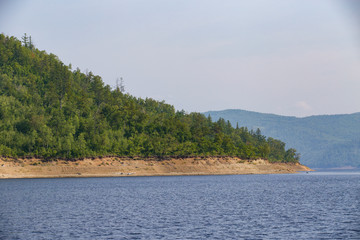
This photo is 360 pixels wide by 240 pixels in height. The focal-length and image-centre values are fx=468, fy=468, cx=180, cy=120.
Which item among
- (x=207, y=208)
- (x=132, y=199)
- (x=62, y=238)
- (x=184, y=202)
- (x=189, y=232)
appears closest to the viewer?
(x=62, y=238)

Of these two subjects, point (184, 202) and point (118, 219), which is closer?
point (118, 219)

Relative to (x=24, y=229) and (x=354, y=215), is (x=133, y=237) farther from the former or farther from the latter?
(x=354, y=215)

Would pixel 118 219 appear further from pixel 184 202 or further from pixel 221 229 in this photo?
pixel 184 202

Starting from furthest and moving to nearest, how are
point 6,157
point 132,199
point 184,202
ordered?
point 6,157, point 132,199, point 184,202

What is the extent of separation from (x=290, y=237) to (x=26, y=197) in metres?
63.3

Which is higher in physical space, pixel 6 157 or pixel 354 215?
pixel 6 157

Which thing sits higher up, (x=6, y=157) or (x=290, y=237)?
(x=6, y=157)

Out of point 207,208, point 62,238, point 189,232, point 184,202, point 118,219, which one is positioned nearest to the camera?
point 62,238

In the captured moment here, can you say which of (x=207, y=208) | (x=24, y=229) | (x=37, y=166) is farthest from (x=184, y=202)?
(x=37, y=166)

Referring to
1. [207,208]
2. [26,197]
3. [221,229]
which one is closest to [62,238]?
[221,229]

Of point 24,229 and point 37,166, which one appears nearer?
point 24,229

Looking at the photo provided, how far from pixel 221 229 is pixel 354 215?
2223 cm

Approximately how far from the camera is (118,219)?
6219cm

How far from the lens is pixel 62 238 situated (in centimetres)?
4825
